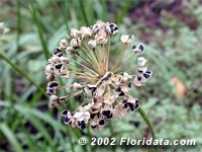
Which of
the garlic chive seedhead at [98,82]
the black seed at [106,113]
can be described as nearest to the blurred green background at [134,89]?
the garlic chive seedhead at [98,82]

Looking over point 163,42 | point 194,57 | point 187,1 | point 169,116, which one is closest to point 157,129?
point 169,116

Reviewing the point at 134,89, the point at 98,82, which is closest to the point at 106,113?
the point at 98,82

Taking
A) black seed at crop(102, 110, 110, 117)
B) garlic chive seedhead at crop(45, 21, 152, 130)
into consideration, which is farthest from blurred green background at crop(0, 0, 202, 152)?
black seed at crop(102, 110, 110, 117)

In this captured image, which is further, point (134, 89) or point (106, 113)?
point (134, 89)

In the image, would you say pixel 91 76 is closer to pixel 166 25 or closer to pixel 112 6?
pixel 166 25

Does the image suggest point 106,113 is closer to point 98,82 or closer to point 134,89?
point 98,82

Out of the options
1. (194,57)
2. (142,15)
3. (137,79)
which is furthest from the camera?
(142,15)

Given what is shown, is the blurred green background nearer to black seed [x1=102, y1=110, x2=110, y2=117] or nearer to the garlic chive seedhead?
the garlic chive seedhead

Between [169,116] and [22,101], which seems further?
[22,101]
